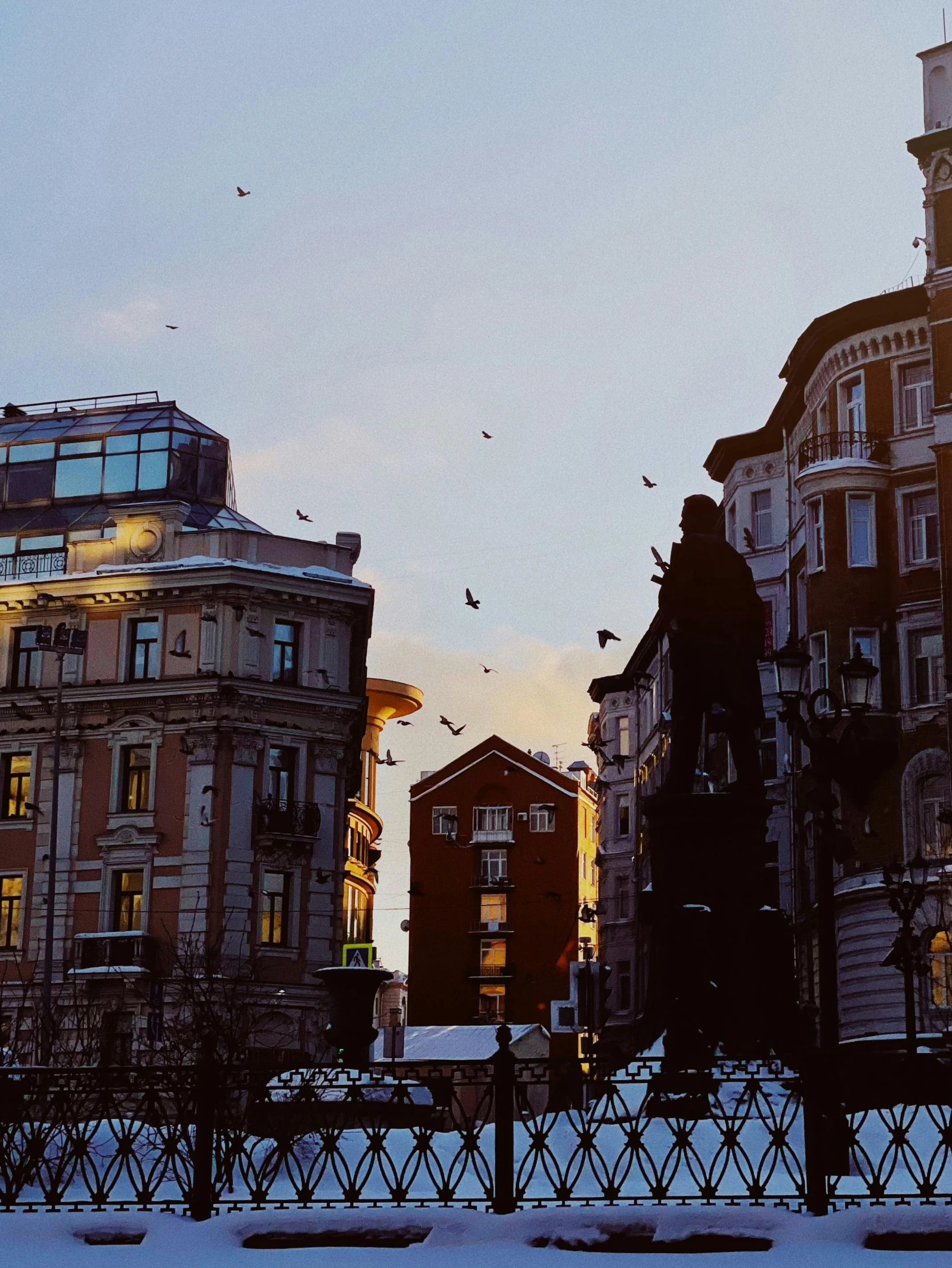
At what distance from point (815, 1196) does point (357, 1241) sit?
3.10 metres

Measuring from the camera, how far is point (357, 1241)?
501 inches

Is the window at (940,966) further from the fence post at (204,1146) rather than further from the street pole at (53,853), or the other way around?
the fence post at (204,1146)

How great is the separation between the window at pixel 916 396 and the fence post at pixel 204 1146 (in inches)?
1357

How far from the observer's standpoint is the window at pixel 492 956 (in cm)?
7894

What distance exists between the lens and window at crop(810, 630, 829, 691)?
44.5 m

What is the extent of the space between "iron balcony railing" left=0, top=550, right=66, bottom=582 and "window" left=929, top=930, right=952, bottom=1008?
2590 centimetres

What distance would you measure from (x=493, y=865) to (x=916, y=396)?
41.1 meters

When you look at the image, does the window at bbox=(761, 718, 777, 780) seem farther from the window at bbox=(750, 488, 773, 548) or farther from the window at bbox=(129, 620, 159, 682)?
the window at bbox=(129, 620, 159, 682)

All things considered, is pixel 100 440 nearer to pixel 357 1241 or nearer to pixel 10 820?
pixel 10 820

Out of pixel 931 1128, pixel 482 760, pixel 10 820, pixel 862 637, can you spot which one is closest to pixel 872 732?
pixel 862 637

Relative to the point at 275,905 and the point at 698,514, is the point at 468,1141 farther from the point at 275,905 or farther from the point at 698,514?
the point at 275,905

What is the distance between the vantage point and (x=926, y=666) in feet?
143

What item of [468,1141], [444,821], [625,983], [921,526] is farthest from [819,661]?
[444,821]

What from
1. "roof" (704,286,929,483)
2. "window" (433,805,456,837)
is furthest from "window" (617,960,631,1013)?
"roof" (704,286,929,483)
